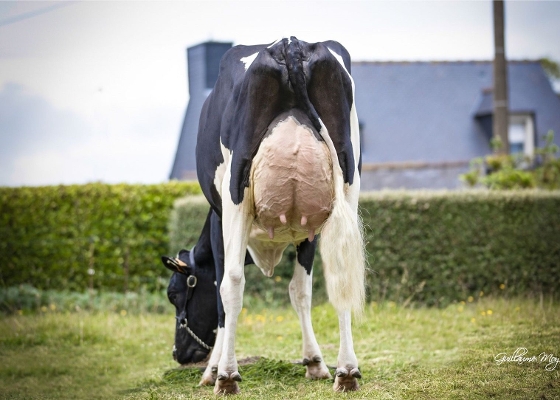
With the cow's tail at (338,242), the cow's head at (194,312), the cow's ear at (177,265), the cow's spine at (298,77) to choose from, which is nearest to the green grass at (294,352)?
the cow's head at (194,312)

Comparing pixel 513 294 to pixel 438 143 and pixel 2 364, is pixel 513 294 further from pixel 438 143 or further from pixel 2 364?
pixel 438 143

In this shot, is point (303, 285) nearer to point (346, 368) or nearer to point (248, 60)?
point (346, 368)

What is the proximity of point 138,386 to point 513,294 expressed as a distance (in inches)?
228

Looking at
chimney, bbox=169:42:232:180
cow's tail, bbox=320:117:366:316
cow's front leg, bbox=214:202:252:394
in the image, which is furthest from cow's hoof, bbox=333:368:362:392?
chimney, bbox=169:42:232:180

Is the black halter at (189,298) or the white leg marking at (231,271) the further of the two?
the black halter at (189,298)

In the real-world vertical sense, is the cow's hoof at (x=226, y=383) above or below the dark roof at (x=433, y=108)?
below

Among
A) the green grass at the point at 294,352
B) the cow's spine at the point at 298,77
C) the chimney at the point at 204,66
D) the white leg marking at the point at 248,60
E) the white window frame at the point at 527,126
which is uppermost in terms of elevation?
the chimney at the point at 204,66

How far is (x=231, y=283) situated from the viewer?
4629 mm

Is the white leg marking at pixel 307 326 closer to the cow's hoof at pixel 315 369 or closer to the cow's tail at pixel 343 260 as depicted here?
the cow's hoof at pixel 315 369

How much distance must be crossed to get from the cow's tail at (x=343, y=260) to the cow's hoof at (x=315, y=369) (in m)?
1.14

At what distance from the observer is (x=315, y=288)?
9.50 meters

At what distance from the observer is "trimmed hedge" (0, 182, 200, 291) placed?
36.1ft

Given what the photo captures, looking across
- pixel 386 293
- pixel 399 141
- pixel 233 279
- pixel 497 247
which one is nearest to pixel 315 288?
pixel 386 293

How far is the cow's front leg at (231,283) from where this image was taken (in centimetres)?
456
